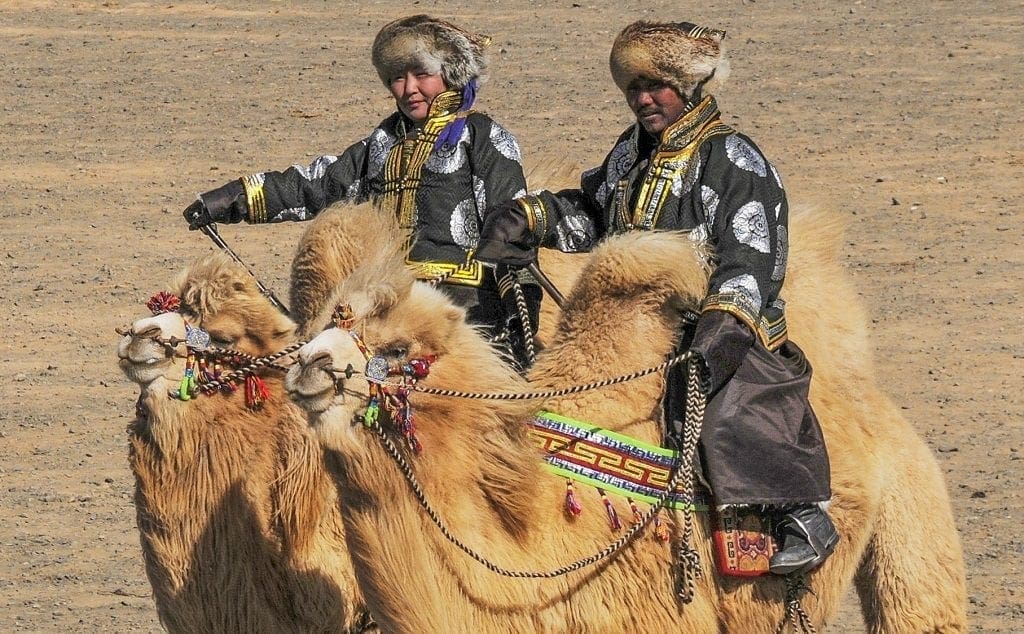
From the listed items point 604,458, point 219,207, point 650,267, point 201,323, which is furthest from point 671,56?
point 219,207

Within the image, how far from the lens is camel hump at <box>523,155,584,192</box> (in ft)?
20.7

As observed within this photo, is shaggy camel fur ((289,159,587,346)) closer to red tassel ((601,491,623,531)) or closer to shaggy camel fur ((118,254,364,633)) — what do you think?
shaggy camel fur ((118,254,364,633))

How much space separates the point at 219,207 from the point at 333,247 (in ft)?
2.39

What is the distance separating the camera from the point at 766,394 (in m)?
4.86

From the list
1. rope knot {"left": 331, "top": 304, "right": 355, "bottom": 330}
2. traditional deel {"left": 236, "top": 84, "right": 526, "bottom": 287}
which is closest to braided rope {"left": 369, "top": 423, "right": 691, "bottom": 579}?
rope knot {"left": 331, "top": 304, "right": 355, "bottom": 330}

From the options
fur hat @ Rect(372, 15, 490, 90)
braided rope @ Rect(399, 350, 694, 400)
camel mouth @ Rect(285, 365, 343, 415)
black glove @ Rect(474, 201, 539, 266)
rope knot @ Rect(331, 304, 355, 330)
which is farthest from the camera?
fur hat @ Rect(372, 15, 490, 90)

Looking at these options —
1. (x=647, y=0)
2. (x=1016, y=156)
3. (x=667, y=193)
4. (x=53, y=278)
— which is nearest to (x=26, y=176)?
(x=53, y=278)

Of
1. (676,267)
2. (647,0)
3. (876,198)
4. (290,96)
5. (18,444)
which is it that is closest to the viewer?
(676,267)

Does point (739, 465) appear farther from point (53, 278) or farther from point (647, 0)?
point (647, 0)

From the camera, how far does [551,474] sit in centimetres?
466

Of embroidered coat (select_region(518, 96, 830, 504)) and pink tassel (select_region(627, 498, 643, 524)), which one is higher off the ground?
embroidered coat (select_region(518, 96, 830, 504))

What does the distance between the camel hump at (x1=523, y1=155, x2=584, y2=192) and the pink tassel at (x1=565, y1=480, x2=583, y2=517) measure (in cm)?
177

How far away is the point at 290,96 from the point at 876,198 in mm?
4708

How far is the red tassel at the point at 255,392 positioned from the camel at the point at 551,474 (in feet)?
1.69
